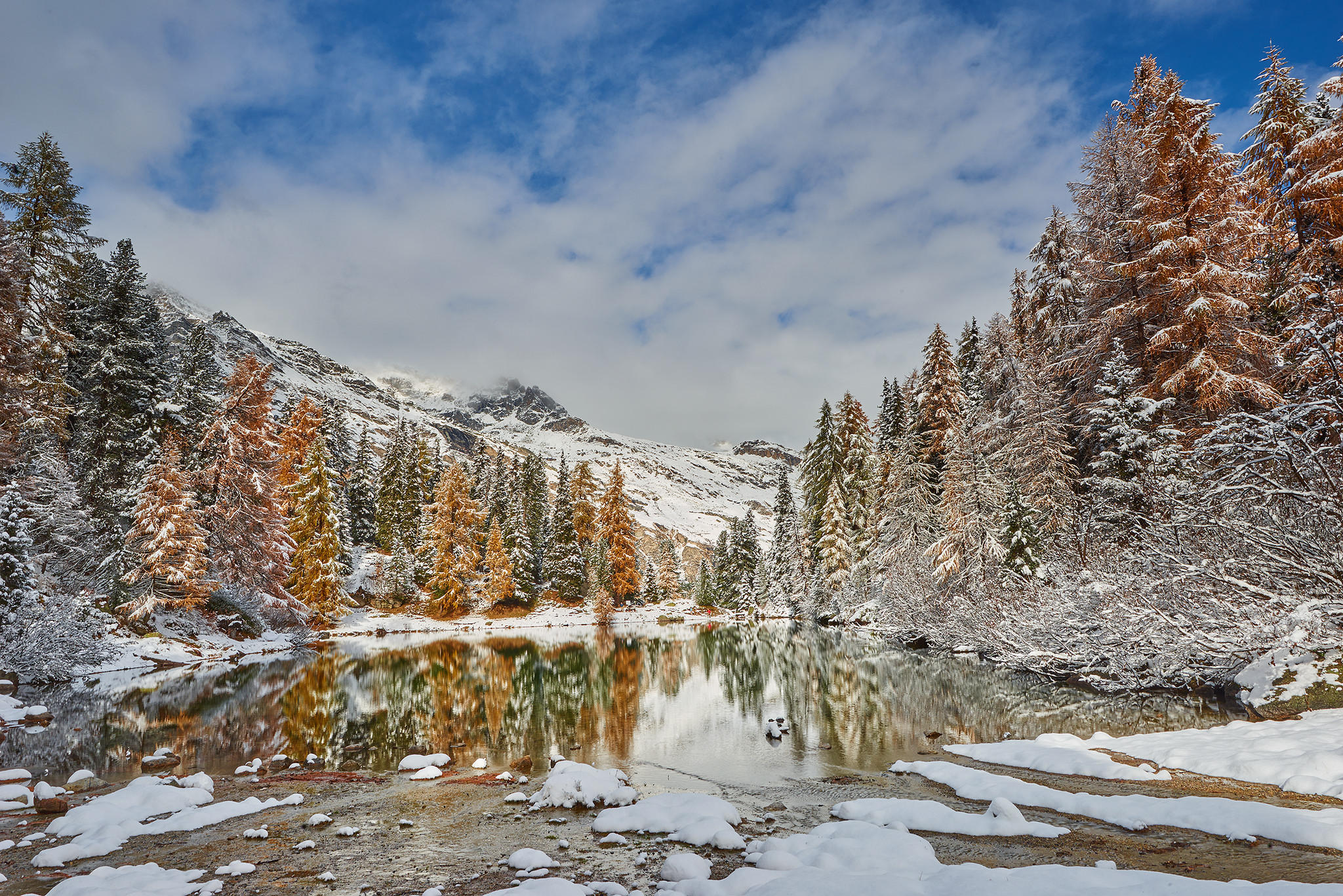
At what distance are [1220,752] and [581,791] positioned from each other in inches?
423

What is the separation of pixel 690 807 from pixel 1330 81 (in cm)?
2452

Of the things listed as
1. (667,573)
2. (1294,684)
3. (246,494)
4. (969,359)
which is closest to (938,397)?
(969,359)

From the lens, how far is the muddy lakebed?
7930 mm

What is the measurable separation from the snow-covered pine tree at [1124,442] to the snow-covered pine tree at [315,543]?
45.4 metres

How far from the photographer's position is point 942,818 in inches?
353

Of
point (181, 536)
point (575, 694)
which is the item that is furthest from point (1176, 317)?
point (181, 536)

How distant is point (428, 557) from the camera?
5756 cm

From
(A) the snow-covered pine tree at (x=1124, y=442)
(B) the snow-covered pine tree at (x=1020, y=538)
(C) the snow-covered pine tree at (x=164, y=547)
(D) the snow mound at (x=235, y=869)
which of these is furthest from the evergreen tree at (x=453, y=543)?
(D) the snow mound at (x=235, y=869)

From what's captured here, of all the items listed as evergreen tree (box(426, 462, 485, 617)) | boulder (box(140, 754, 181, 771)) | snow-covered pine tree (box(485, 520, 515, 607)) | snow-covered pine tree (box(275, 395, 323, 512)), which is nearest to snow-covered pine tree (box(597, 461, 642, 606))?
snow-covered pine tree (box(485, 520, 515, 607))

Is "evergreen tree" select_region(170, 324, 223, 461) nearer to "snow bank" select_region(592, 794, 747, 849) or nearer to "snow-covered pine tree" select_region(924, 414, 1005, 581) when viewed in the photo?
"snow bank" select_region(592, 794, 747, 849)

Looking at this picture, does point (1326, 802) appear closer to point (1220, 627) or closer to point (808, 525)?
point (1220, 627)

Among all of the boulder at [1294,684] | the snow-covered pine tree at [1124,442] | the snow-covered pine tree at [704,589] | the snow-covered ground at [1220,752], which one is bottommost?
the snow-covered ground at [1220,752]

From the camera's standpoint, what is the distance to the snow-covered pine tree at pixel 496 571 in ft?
186

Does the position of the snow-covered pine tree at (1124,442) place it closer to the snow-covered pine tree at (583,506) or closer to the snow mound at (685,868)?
the snow mound at (685,868)
